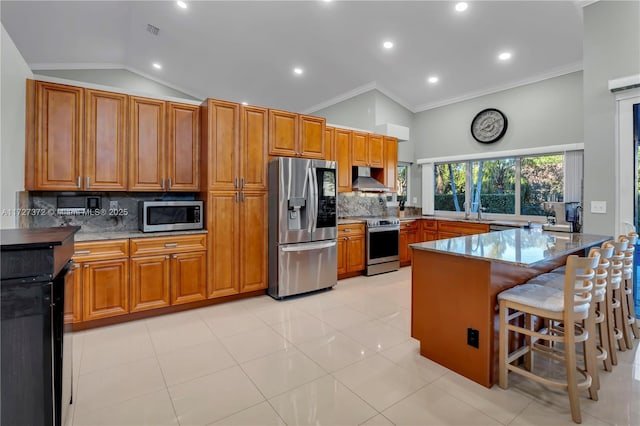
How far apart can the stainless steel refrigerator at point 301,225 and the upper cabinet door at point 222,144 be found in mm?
490

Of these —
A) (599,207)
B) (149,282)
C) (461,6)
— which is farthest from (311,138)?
(599,207)

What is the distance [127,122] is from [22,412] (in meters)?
2.82

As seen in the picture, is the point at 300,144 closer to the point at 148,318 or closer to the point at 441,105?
the point at 148,318

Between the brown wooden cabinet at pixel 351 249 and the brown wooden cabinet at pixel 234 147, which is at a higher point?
the brown wooden cabinet at pixel 234 147

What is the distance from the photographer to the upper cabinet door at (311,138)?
4254mm

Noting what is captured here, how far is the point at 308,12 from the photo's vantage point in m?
4.08

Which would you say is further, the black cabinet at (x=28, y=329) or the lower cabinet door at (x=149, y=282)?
the lower cabinet door at (x=149, y=282)

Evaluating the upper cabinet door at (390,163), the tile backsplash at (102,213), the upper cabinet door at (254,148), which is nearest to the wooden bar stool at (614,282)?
the upper cabinet door at (254,148)

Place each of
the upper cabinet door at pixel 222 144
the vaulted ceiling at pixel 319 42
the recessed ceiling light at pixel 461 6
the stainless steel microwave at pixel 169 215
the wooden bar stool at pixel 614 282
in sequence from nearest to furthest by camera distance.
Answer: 1. the wooden bar stool at pixel 614 282
2. the stainless steel microwave at pixel 169 215
3. the upper cabinet door at pixel 222 144
4. the recessed ceiling light at pixel 461 6
5. the vaulted ceiling at pixel 319 42

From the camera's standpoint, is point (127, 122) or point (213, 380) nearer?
point (213, 380)

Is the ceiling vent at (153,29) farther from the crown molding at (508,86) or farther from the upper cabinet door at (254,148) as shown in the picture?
the crown molding at (508,86)

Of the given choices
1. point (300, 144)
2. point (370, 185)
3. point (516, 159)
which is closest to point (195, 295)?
point (300, 144)

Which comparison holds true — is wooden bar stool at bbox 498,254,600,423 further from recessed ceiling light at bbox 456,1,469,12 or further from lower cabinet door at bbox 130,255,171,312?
recessed ceiling light at bbox 456,1,469,12

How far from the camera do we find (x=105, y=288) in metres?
2.99
